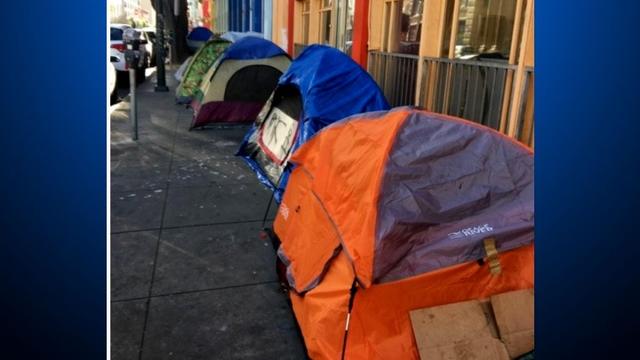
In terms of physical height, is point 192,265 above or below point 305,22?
below

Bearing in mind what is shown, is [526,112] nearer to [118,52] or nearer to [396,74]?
[396,74]

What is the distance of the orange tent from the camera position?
267 cm

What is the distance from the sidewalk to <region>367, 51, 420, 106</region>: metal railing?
2234mm

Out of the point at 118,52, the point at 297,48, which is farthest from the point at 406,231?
the point at 118,52

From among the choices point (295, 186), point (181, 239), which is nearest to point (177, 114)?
point (181, 239)

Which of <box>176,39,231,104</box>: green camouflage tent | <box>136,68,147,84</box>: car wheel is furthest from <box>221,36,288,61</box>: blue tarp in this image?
<box>136,68,147,84</box>: car wheel

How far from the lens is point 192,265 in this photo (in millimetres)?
4191

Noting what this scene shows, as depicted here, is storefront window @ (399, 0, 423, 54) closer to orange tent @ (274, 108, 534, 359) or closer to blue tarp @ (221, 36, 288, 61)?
blue tarp @ (221, 36, 288, 61)

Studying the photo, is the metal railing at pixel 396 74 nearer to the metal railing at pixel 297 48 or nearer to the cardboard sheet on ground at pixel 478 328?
the cardboard sheet on ground at pixel 478 328

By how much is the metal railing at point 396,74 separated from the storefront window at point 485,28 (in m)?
0.80

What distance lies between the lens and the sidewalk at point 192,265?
10.5ft

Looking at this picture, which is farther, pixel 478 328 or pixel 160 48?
pixel 160 48

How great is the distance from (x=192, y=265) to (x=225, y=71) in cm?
571

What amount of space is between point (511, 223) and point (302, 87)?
328 cm
